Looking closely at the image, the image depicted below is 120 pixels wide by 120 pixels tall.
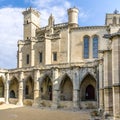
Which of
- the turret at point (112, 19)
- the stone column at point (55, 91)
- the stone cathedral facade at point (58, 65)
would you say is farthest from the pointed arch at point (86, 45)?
the turret at point (112, 19)

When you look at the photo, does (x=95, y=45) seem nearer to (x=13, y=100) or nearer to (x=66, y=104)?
(x=66, y=104)

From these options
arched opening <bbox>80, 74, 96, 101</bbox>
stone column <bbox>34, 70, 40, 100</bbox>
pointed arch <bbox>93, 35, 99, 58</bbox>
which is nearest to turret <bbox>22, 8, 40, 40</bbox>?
stone column <bbox>34, 70, 40, 100</bbox>

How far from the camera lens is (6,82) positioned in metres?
50.1

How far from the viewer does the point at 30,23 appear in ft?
190

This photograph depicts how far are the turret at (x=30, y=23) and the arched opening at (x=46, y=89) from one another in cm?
1305

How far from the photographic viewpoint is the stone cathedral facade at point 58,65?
41656mm

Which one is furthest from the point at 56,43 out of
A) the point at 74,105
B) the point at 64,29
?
the point at 74,105

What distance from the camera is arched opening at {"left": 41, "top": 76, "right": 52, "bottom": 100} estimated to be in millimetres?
47550

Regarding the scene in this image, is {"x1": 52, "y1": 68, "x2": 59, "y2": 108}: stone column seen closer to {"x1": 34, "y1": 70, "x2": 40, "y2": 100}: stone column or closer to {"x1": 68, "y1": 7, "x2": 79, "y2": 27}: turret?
{"x1": 34, "y1": 70, "x2": 40, "y2": 100}: stone column

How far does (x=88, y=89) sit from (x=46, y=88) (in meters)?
8.14

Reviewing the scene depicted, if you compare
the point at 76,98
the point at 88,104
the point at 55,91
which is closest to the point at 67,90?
the point at 55,91

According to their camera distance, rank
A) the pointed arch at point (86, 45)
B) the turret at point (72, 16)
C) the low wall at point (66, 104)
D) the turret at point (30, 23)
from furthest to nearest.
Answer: the turret at point (30, 23) < the turret at point (72, 16) < the pointed arch at point (86, 45) < the low wall at point (66, 104)

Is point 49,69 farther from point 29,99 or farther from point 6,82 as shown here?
point 6,82

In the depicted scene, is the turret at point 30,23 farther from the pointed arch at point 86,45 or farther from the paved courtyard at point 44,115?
the paved courtyard at point 44,115
